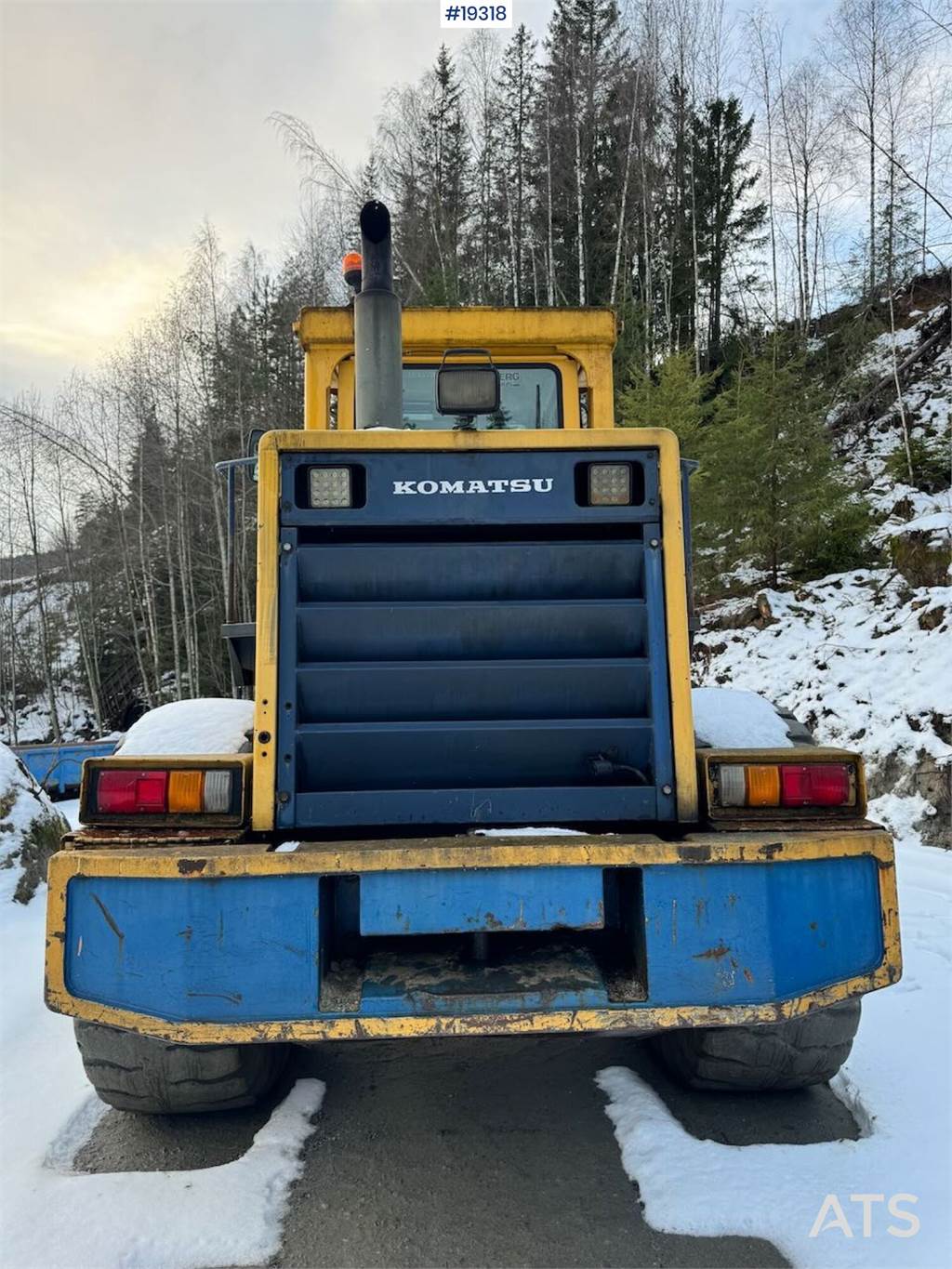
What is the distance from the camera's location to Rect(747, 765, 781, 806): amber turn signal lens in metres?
2.60

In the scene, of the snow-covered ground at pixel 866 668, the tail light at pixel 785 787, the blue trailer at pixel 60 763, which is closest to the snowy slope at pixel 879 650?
the snow-covered ground at pixel 866 668

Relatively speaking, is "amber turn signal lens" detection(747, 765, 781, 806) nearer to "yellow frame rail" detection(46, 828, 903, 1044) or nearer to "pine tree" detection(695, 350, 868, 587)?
"yellow frame rail" detection(46, 828, 903, 1044)

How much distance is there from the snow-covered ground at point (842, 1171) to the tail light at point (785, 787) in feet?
3.35

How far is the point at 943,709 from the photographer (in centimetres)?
690

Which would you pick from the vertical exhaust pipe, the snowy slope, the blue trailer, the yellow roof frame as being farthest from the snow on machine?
the blue trailer

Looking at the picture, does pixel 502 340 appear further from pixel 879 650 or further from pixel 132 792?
pixel 879 650

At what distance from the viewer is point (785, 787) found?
2605 mm


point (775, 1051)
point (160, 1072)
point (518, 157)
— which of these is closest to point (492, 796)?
point (775, 1051)

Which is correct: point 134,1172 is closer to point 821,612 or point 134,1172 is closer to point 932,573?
point 932,573

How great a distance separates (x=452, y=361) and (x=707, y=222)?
83.1ft

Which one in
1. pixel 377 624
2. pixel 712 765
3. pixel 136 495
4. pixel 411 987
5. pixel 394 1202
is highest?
pixel 136 495

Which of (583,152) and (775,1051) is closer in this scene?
(775,1051)

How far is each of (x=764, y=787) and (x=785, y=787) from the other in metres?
0.07

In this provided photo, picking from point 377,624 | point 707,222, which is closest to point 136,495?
point 707,222
